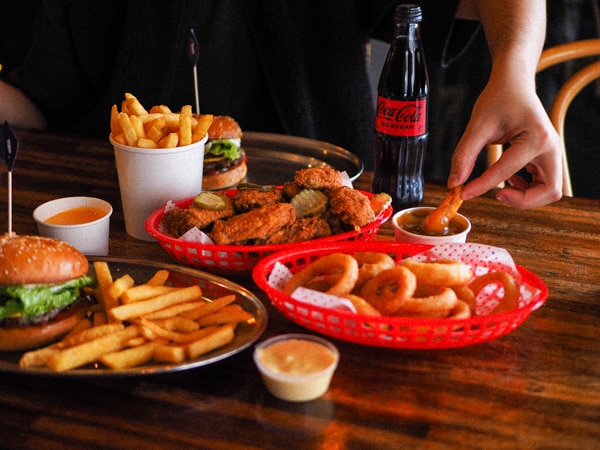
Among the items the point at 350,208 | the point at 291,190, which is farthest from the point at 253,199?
the point at 350,208

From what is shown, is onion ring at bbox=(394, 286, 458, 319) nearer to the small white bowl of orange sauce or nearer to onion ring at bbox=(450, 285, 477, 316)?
onion ring at bbox=(450, 285, 477, 316)

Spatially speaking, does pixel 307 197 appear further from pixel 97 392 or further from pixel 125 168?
pixel 97 392

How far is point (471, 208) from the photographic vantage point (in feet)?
6.61

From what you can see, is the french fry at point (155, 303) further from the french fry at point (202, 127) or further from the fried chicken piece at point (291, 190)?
the french fry at point (202, 127)

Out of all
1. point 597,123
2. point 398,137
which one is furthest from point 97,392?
point 597,123

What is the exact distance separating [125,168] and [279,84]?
111cm

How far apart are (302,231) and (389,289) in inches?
14.3

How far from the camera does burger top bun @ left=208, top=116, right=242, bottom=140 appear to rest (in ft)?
7.41

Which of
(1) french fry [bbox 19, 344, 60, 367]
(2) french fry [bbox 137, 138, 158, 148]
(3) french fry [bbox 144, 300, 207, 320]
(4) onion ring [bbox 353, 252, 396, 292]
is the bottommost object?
(1) french fry [bbox 19, 344, 60, 367]

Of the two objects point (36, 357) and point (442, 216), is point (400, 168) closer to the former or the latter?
point (442, 216)

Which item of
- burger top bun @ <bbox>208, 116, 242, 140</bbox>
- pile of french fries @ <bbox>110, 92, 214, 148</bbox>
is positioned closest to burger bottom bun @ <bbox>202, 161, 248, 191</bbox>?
burger top bun @ <bbox>208, 116, 242, 140</bbox>

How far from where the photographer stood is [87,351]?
3.94 feet

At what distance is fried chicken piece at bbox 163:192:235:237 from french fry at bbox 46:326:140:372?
15.2 inches

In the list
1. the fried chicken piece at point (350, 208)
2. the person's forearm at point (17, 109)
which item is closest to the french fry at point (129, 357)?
the fried chicken piece at point (350, 208)
